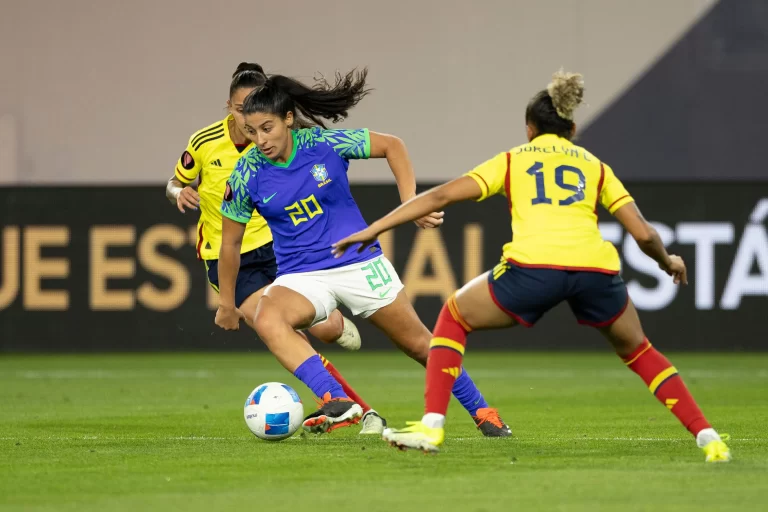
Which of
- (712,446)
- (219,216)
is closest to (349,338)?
(219,216)

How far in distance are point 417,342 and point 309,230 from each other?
2.71 ft

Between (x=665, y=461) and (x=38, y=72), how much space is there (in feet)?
45.9

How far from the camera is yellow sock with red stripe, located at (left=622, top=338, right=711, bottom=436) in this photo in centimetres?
604

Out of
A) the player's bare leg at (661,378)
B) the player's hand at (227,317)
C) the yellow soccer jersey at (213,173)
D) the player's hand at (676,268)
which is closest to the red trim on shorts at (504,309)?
the player's bare leg at (661,378)

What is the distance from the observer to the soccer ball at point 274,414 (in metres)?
7.03

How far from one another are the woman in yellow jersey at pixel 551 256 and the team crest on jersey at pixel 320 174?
1.10m

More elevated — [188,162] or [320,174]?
[320,174]

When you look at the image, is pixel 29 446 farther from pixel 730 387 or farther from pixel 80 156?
pixel 80 156

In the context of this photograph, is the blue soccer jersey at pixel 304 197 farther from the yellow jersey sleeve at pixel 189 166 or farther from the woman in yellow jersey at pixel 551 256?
the yellow jersey sleeve at pixel 189 166

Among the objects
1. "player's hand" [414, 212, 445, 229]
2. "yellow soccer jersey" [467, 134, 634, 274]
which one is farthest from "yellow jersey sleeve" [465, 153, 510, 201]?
"player's hand" [414, 212, 445, 229]

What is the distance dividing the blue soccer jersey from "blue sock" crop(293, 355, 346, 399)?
1.73 feet

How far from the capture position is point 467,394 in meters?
7.19

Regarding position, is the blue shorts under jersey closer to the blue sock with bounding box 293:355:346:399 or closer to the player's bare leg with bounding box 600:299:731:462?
the player's bare leg with bounding box 600:299:731:462

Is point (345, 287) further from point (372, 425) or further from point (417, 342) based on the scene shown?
point (372, 425)
